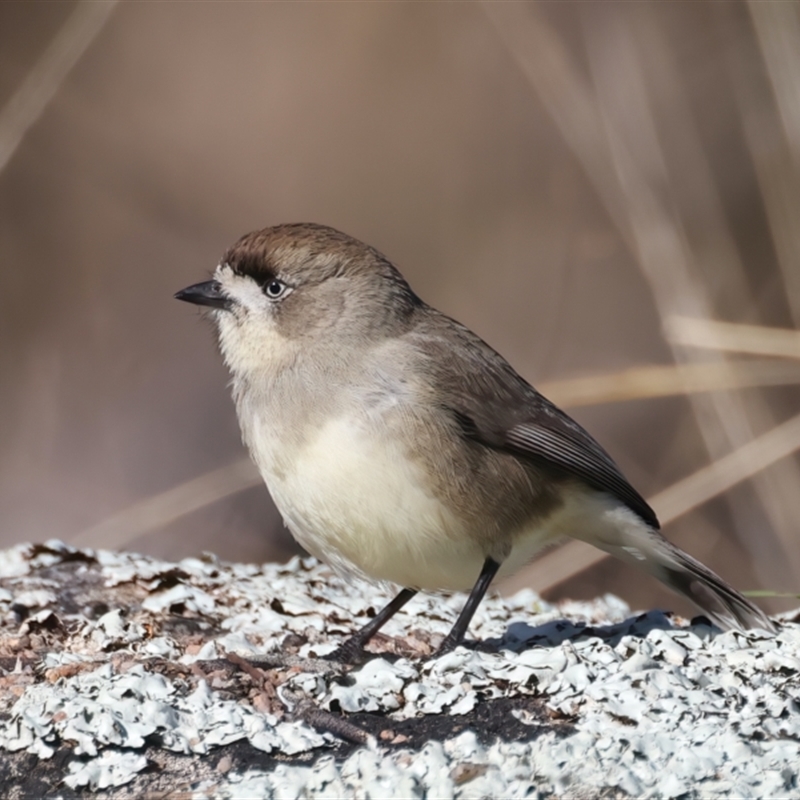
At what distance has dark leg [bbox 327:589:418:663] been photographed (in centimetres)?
331

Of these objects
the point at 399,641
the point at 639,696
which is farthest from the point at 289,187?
the point at 639,696

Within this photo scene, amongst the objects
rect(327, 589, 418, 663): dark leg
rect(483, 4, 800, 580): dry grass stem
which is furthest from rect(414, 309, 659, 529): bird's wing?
rect(483, 4, 800, 580): dry grass stem

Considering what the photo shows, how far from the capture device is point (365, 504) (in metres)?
3.29

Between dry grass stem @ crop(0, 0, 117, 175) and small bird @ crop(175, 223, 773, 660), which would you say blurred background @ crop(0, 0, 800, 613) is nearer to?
dry grass stem @ crop(0, 0, 117, 175)

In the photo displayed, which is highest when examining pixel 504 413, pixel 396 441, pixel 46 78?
pixel 46 78

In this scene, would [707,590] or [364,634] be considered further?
[707,590]

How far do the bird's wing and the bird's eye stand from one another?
18.6 inches

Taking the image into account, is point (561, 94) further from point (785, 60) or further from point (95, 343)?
point (95, 343)

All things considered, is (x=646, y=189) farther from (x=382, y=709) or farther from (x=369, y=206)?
(x=382, y=709)

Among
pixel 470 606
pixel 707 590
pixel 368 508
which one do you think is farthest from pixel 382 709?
pixel 707 590

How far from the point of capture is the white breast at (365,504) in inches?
130

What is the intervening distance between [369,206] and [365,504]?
11.6 ft

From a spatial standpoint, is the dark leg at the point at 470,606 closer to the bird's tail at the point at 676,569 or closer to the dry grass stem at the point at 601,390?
the bird's tail at the point at 676,569

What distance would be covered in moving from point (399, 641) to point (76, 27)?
11.1 feet
